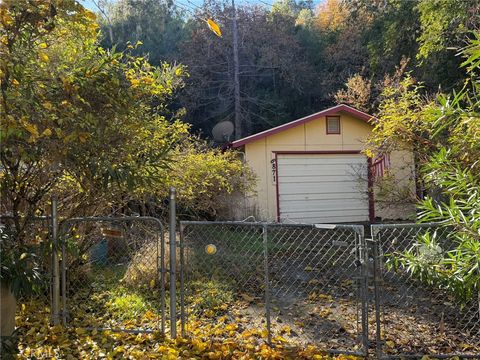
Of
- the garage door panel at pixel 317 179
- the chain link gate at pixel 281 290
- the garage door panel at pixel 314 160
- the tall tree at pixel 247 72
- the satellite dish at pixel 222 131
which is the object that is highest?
the tall tree at pixel 247 72

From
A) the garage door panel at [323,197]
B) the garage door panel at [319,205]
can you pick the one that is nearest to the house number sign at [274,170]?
the garage door panel at [323,197]

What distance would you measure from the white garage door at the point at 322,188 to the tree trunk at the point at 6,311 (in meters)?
9.01

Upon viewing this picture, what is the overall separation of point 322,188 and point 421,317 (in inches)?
306

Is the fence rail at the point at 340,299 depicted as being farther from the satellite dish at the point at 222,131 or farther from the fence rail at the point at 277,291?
the satellite dish at the point at 222,131

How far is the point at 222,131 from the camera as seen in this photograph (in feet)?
61.1

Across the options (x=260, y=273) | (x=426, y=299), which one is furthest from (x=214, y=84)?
(x=426, y=299)

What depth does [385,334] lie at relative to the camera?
177 inches

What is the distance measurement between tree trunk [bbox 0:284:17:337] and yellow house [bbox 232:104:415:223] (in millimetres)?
8288

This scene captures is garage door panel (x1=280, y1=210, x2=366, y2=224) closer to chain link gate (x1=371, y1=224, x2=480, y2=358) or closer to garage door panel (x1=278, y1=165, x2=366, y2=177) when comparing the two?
garage door panel (x1=278, y1=165, x2=366, y2=177)

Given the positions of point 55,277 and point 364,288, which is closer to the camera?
point 364,288

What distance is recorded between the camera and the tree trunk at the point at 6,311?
12.1 feet

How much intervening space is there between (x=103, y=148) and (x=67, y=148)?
0.36m

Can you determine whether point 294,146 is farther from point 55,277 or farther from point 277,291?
point 55,277

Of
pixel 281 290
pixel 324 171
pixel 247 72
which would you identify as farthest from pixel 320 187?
pixel 247 72
